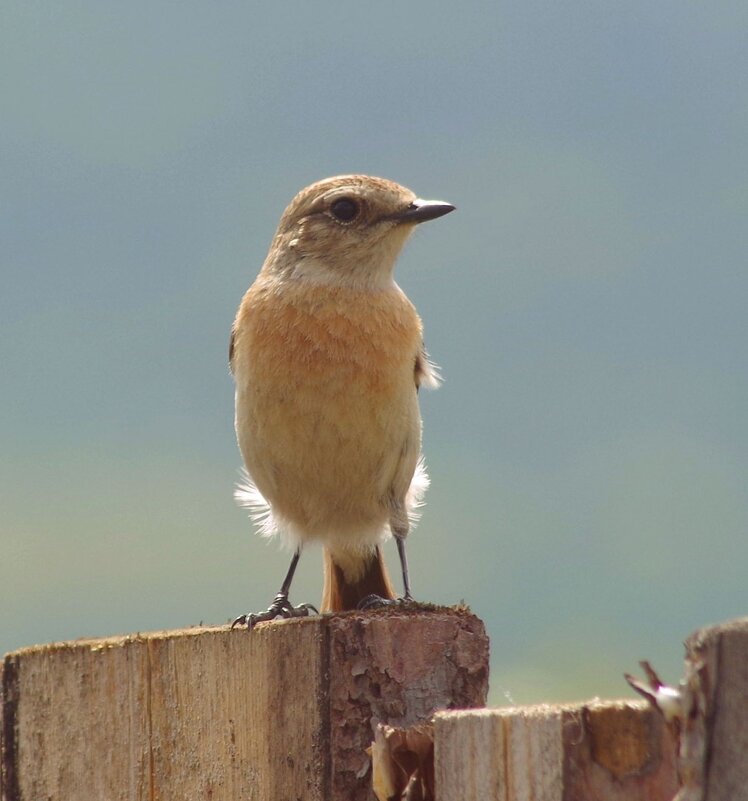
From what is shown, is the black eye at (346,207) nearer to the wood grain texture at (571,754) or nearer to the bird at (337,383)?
the bird at (337,383)

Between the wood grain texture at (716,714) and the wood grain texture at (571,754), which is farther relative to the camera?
the wood grain texture at (571,754)

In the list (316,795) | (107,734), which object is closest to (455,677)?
(316,795)

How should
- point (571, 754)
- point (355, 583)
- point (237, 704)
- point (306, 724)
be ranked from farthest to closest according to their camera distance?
point (355, 583), point (237, 704), point (306, 724), point (571, 754)

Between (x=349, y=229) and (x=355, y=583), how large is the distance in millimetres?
1841

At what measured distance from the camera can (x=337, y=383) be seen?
5.68 metres

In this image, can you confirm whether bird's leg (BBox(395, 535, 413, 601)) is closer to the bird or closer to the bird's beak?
the bird

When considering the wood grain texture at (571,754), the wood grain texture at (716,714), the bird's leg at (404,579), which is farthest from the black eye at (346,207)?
the wood grain texture at (716,714)

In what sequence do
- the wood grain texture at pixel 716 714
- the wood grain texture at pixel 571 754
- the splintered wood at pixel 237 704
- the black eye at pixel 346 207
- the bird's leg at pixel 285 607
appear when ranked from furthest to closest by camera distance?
1. the black eye at pixel 346 207
2. the bird's leg at pixel 285 607
3. the splintered wood at pixel 237 704
4. the wood grain texture at pixel 571 754
5. the wood grain texture at pixel 716 714

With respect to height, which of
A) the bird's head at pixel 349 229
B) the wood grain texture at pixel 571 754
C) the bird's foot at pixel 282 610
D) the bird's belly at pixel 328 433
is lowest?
the wood grain texture at pixel 571 754

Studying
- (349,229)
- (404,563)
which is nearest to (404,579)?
(404,563)

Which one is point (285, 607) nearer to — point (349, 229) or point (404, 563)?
point (404, 563)

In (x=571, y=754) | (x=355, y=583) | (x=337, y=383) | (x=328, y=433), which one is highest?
(x=337, y=383)

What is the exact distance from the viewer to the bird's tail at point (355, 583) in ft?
21.4

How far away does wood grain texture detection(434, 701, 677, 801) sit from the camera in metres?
2.69
